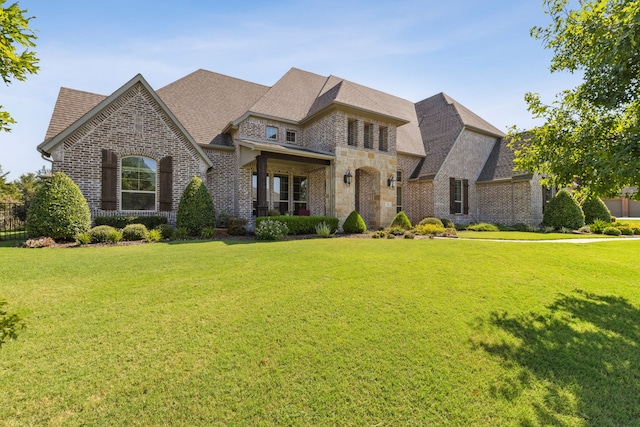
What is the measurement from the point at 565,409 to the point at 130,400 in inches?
148

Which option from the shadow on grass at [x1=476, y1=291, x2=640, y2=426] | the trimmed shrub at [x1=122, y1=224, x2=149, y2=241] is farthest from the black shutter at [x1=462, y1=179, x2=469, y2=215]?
the trimmed shrub at [x1=122, y1=224, x2=149, y2=241]

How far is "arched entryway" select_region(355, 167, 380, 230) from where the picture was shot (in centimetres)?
1595

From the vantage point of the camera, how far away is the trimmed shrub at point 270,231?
1045 centimetres

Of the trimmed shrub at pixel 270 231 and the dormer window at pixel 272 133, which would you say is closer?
the trimmed shrub at pixel 270 231

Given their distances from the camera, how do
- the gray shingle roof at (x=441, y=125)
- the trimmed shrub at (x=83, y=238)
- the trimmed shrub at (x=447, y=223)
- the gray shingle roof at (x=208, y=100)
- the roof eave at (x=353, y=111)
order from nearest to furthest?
the trimmed shrub at (x=83, y=238)
the roof eave at (x=353, y=111)
the gray shingle roof at (x=208, y=100)
the trimmed shrub at (x=447, y=223)
the gray shingle roof at (x=441, y=125)

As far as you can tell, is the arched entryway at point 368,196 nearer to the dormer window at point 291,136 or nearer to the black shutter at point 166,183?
the dormer window at point 291,136

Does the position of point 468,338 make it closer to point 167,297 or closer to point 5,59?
point 167,297

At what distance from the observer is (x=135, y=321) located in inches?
137

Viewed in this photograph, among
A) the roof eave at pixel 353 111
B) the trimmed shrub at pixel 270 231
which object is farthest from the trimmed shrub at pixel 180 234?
the roof eave at pixel 353 111

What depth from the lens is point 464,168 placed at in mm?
19062

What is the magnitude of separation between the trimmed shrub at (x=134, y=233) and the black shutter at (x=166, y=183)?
2393 mm

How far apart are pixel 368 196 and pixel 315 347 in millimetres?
14328

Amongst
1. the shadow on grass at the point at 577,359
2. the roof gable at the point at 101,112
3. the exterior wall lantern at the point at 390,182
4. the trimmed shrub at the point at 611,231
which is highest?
the roof gable at the point at 101,112

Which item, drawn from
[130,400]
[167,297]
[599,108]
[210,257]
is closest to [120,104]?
[210,257]
